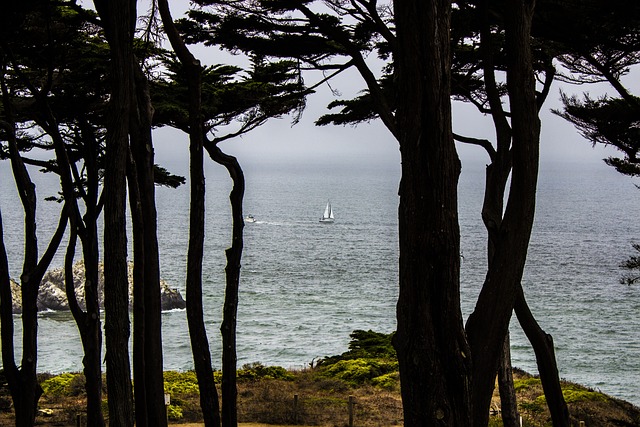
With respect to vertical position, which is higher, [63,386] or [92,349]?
[92,349]

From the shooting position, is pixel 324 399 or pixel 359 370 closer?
pixel 324 399

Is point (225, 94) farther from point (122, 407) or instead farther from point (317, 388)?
point (317, 388)

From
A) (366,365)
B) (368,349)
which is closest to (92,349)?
(366,365)

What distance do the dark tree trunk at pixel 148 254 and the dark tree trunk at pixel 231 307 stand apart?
121cm

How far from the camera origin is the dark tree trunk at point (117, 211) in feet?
22.5

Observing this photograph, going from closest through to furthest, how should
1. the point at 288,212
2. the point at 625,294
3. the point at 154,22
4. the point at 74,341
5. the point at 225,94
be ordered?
the point at 154,22 < the point at 225,94 < the point at 74,341 < the point at 625,294 < the point at 288,212

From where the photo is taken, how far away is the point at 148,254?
798 centimetres

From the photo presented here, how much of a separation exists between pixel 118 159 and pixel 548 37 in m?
3.82

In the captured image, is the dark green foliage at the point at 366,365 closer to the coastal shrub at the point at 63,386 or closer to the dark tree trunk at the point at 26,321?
the coastal shrub at the point at 63,386

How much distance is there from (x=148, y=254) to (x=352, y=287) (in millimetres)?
32453

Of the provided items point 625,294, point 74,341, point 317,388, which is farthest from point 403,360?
point 625,294

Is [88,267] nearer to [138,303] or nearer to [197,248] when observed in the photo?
[197,248]

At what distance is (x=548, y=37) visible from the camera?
7.73m

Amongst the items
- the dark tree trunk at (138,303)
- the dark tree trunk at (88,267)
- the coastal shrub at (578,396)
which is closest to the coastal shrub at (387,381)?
the coastal shrub at (578,396)
